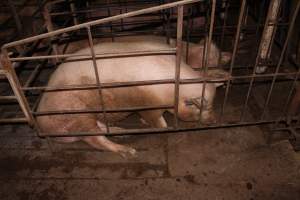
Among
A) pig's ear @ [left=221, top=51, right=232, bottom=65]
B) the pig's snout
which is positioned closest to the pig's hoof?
the pig's snout

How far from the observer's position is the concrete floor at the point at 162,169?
9.37ft

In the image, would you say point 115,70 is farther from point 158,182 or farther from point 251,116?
point 251,116

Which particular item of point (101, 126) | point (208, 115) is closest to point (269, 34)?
point (208, 115)

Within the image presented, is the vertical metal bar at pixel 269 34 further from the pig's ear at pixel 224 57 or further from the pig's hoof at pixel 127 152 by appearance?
the pig's hoof at pixel 127 152

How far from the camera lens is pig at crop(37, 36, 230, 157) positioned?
A: 305 cm

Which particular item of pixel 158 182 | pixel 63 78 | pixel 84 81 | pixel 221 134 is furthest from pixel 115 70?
pixel 221 134

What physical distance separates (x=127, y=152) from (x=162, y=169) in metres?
0.48

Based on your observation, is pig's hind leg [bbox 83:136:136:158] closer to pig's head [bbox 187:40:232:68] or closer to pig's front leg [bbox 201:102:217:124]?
pig's front leg [bbox 201:102:217:124]

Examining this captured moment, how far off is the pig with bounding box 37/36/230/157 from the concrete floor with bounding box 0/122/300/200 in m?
0.24

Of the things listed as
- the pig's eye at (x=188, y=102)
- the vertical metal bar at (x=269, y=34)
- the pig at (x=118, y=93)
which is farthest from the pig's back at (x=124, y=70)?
the vertical metal bar at (x=269, y=34)

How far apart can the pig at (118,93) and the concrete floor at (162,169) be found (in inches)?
9.4

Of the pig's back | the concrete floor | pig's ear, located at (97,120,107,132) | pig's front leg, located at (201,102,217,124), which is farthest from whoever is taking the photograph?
pig's ear, located at (97,120,107,132)

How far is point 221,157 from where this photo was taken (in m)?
3.15

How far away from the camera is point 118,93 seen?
3.14 meters
